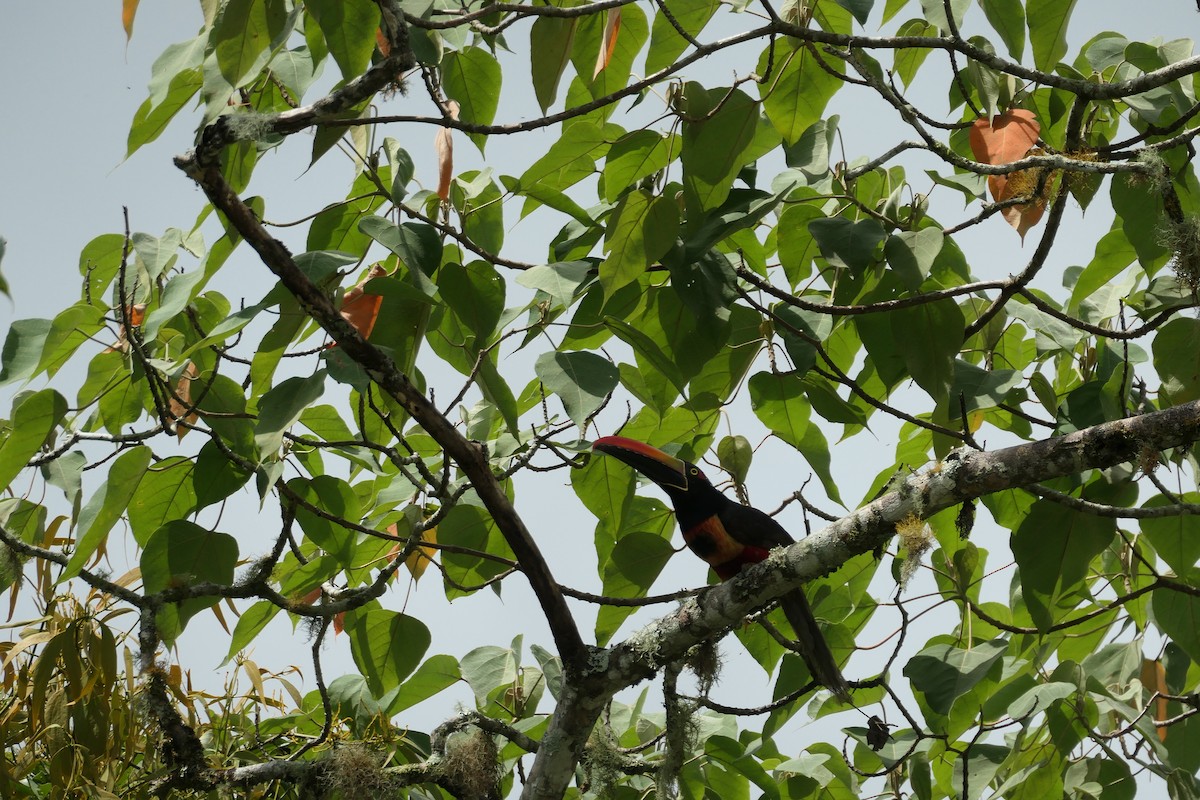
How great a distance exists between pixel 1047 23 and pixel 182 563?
6.57 ft

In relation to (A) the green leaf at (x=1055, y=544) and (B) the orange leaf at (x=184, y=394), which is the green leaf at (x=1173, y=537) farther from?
(B) the orange leaf at (x=184, y=394)

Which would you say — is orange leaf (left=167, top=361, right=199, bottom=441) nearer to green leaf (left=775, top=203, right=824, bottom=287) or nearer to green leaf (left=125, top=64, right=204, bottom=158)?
green leaf (left=125, top=64, right=204, bottom=158)

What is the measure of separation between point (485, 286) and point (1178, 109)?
4.75 ft

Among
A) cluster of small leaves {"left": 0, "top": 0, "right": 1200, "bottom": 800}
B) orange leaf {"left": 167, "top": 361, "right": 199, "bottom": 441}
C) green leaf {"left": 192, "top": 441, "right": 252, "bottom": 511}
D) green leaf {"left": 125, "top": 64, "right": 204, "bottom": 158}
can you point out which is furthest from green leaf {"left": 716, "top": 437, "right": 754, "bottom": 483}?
green leaf {"left": 125, "top": 64, "right": 204, "bottom": 158}

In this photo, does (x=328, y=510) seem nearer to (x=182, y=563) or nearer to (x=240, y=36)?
(x=182, y=563)

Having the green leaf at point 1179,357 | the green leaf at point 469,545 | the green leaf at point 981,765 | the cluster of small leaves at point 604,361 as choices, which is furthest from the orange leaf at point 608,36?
the green leaf at point 981,765

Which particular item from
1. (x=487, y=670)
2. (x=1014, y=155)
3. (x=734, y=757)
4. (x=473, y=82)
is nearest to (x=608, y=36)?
(x=473, y=82)

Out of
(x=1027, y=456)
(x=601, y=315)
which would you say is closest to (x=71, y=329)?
(x=601, y=315)

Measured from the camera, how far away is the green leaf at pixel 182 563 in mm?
2168

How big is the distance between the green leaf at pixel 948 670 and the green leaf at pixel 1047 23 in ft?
3.95

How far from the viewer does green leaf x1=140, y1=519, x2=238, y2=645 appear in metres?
2.17

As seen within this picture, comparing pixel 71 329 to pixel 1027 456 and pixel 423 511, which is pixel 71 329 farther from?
pixel 1027 456

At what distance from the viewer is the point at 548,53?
1.85m

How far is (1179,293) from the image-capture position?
218 cm
